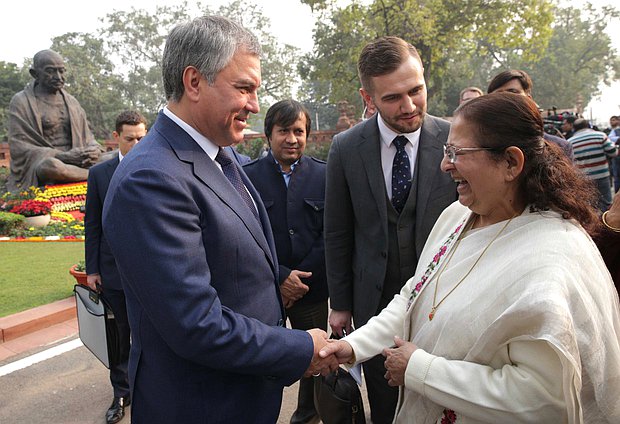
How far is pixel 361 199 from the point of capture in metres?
2.52

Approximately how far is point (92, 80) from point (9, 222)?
27.9m

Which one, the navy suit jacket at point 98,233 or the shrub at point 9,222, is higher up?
the navy suit jacket at point 98,233

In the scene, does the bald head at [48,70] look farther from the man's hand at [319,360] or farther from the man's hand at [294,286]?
the man's hand at [319,360]

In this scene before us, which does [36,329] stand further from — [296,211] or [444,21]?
[444,21]

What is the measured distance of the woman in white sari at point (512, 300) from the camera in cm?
136

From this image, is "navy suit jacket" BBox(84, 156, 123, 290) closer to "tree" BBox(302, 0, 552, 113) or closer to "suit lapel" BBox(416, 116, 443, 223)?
"suit lapel" BBox(416, 116, 443, 223)

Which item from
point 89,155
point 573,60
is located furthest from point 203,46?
point 573,60

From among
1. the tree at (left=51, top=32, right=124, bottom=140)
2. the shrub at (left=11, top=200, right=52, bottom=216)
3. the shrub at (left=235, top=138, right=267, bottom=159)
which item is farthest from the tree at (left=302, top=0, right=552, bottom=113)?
the tree at (left=51, top=32, right=124, bottom=140)

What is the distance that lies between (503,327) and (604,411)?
414 millimetres

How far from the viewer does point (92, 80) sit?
34125 millimetres

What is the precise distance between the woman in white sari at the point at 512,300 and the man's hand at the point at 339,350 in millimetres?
Answer: 39

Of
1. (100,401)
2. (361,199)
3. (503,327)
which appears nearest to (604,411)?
(503,327)

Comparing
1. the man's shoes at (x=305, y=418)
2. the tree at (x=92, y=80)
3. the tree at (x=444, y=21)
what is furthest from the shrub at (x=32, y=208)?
the tree at (x=92, y=80)

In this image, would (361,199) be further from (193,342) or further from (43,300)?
(43,300)
